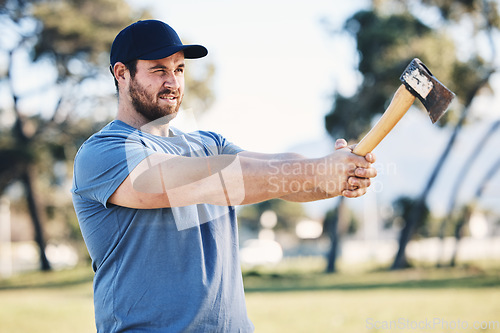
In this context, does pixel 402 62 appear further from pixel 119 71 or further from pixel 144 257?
pixel 144 257

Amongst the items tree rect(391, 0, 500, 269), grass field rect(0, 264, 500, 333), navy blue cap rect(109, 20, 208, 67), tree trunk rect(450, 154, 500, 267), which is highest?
tree rect(391, 0, 500, 269)

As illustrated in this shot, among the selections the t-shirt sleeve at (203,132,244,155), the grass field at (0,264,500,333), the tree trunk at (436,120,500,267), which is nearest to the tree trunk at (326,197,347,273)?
the tree trunk at (436,120,500,267)

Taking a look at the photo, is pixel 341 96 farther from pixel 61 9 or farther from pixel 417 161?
pixel 417 161

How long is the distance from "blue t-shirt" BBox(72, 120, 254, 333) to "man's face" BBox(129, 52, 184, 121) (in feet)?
0.76

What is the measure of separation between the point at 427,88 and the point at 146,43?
128 cm

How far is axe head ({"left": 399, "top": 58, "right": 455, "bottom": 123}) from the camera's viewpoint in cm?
246

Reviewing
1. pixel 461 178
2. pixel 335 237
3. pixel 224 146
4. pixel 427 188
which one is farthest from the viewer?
pixel 461 178

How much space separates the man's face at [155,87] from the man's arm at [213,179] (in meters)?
0.41

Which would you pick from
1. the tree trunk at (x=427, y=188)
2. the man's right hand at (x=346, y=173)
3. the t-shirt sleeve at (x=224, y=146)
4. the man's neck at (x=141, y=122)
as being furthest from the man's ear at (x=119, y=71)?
the tree trunk at (x=427, y=188)

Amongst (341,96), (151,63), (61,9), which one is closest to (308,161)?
(151,63)

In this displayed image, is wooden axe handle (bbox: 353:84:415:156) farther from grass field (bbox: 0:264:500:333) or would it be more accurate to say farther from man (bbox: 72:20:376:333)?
grass field (bbox: 0:264:500:333)

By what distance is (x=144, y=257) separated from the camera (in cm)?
213

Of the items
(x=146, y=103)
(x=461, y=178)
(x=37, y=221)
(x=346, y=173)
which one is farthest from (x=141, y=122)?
(x=37, y=221)

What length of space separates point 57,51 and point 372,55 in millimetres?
14371
